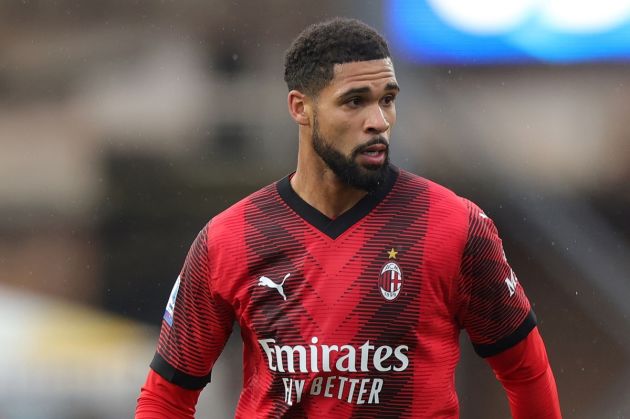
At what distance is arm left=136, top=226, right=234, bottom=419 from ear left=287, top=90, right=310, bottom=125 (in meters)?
0.35

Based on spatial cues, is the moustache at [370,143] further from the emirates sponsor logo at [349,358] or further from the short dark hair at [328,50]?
the emirates sponsor logo at [349,358]

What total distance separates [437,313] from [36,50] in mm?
2132

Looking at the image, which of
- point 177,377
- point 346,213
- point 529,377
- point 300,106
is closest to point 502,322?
point 529,377

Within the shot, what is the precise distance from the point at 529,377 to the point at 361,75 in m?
0.80

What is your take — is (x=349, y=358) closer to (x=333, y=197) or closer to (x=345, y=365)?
(x=345, y=365)

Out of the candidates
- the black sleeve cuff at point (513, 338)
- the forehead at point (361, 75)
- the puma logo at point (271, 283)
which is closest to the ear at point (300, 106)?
the forehead at point (361, 75)

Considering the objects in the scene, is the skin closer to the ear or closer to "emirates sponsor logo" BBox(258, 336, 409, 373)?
the ear

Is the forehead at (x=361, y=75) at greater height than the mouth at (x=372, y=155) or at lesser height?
greater

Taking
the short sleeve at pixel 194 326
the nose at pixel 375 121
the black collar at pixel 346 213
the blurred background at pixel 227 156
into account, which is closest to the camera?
the nose at pixel 375 121

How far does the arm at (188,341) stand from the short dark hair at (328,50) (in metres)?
0.44

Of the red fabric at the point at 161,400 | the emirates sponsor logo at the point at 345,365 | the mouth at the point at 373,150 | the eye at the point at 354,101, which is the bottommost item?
the red fabric at the point at 161,400

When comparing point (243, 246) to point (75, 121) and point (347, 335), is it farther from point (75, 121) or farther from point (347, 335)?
point (75, 121)

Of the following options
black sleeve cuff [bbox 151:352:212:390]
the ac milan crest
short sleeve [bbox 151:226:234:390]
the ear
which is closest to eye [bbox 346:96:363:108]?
the ear

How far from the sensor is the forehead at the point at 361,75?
7.84 ft
